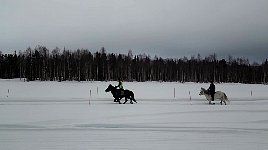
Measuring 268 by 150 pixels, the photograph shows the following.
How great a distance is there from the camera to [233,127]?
1360 cm

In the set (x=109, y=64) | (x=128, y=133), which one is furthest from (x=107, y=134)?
(x=109, y=64)

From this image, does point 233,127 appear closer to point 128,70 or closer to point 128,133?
point 128,133

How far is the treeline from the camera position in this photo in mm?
104938

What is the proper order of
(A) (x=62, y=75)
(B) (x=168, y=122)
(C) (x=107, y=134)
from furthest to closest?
(A) (x=62, y=75)
(B) (x=168, y=122)
(C) (x=107, y=134)

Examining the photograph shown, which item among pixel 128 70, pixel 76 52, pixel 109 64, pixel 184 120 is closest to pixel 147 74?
pixel 128 70

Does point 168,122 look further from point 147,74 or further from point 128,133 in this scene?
point 147,74

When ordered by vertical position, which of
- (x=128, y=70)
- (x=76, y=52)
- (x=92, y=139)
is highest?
(x=76, y=52)

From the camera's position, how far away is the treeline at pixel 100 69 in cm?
10494

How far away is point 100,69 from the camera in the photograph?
112 meters

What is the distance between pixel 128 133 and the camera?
480 inches

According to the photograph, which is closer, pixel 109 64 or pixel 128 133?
pixel 128 133

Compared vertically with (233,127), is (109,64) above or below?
above

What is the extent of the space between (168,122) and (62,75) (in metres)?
94.7

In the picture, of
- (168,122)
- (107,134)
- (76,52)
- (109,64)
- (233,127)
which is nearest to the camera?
(107,134)
